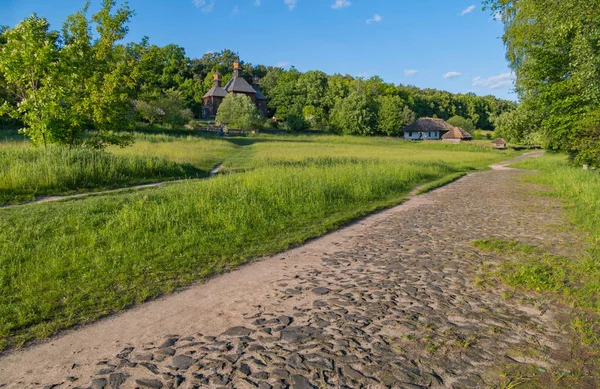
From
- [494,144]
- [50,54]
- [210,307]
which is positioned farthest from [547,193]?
[494,144]

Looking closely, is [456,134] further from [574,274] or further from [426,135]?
[574,274]

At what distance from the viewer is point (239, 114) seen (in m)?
76.2

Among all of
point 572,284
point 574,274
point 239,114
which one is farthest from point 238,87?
point 572,284

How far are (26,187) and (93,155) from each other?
3781mm

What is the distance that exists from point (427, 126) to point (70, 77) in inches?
3335

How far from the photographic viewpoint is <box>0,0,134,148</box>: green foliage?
1623 cm

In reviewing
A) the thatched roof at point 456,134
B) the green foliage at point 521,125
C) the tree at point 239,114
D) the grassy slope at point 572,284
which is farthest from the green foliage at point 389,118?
the grassy slope at point 572,284

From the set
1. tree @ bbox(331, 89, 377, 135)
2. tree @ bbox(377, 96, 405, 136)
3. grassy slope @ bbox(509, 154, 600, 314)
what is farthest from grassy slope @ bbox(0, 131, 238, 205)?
tree @ bbox(377, 96, 405, 136)

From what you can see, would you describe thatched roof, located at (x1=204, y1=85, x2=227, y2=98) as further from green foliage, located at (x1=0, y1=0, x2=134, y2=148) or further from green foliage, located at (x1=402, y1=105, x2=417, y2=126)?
green foliage, located at (x1=0, y1=0, x2=134, y2=148)

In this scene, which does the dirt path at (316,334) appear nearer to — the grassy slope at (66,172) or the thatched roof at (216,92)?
the grassy slope at (66,172)

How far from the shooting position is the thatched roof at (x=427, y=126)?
93000 millimetres

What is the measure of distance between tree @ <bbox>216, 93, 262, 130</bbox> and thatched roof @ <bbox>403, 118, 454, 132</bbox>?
3590cm

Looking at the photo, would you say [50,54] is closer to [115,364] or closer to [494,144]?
[115,364]

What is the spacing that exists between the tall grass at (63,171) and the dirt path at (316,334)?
407 inches
